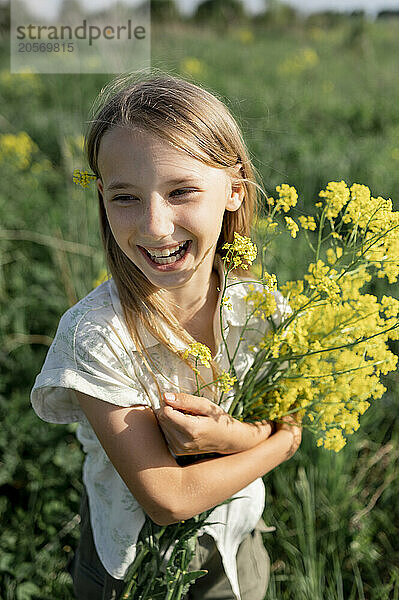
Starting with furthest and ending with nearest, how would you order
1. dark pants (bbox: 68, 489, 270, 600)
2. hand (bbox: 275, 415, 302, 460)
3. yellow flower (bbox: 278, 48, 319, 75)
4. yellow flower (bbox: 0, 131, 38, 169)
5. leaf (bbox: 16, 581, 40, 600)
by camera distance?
1. yellow flower (bbox: 278, 48, 319, 75)
2. yellow flower (bbox: 0, 131, 38, 169)
3. leaf (bbox: 16, 581, 40, 600)
4. dark pants (bbox: 68, 489, 270, 600)
5. hand (bbox: 275, 415, 302, 460)

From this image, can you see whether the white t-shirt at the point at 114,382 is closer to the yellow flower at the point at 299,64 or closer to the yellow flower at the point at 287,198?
the yellow flower at the point at 287,198

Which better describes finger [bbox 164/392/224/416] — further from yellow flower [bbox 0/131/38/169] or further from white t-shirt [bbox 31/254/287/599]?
yellow flower [bbox 0/131/38/169]

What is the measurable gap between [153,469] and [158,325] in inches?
11.2

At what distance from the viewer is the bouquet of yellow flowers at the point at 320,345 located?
0.99 m

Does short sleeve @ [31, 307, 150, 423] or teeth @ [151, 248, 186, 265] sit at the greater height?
teeth @ [151, 248, 186, 265]

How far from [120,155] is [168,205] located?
122 millimetres

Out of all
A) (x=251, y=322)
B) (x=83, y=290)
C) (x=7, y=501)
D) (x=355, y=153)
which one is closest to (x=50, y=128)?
(x=355, y=153)

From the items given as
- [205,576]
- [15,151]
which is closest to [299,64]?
[15,151]

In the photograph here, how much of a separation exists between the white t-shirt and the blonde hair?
0.03 m

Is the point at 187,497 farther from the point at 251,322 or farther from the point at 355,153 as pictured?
the point at 355,153

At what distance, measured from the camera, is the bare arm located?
0.98 metres

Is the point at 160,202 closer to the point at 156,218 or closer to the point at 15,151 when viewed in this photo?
the point at 156,218

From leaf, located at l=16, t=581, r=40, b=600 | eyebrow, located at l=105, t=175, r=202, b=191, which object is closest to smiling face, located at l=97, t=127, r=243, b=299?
eyebrow, located at l=105, t=175, r=202, b=191

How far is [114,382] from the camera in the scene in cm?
101
